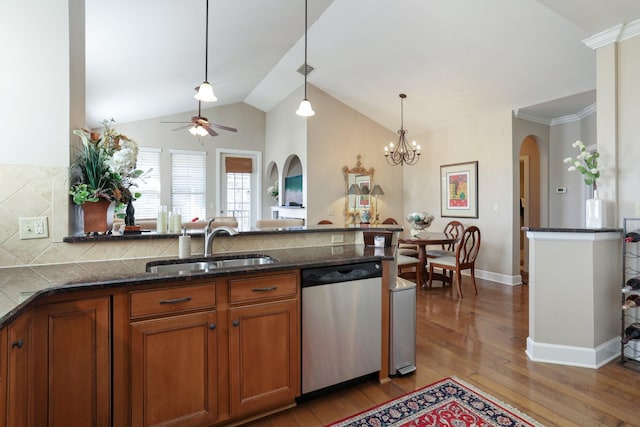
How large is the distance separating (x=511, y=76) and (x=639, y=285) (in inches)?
112

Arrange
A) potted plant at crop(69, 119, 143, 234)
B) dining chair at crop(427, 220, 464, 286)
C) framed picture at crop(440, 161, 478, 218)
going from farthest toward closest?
framed picture at crop(440, 161, 478, 218) → dining chair at crop(427, 220, 464, 286) → potted plant at crop(69, 119, 143, 234)

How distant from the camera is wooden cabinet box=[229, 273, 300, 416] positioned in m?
1.73

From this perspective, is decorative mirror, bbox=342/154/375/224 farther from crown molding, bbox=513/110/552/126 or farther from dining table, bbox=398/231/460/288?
crown molding, bbox=513/110/552/126

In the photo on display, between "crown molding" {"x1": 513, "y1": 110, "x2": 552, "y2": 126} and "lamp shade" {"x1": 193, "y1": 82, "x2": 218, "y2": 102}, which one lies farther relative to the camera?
"crown molding" {"x1": 513, "y1": 110, "x2": 552, "y2": 126}

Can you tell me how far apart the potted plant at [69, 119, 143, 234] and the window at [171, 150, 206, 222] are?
499 cm

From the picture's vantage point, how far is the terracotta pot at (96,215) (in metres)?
1.91

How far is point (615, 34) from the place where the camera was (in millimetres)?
2611

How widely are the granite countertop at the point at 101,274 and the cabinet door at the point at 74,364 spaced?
0.10 meters

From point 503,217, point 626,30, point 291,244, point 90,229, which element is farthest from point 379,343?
point 503,217

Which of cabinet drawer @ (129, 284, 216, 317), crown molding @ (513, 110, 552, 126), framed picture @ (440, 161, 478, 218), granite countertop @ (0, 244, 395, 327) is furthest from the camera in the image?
framed picture @ (440, 161, 478, 218)

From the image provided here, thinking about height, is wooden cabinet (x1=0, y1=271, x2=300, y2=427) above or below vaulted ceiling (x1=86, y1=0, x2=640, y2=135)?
below

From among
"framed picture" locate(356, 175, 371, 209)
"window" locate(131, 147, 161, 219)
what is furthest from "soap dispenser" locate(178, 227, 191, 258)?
"window" locate(131, 147, 161, 219)

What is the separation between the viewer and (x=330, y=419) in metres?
1.86

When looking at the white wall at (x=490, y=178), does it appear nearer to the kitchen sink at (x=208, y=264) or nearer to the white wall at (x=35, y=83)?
the kitchen sink at (x=208, y=264)
